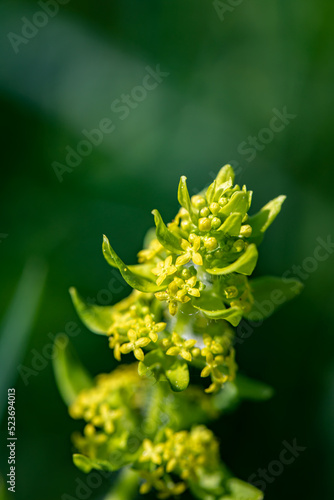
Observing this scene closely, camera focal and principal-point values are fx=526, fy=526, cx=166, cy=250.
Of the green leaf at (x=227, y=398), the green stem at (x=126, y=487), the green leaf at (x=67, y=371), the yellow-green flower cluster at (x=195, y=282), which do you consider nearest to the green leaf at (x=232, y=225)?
the yellow-green flower cluster at (x=195, y=282)

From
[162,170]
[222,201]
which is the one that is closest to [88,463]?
[222,201]

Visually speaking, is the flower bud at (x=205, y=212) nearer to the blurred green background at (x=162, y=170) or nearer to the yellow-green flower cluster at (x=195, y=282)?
the yellow-green flower cluster at (x=195, y=282)

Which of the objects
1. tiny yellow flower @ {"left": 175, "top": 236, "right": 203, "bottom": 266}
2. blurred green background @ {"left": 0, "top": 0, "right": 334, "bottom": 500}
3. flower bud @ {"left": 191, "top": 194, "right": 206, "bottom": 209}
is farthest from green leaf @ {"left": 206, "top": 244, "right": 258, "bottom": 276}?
blurred green background @ {"left": 0, "top": 0, "right": 334, "bottom": 500}

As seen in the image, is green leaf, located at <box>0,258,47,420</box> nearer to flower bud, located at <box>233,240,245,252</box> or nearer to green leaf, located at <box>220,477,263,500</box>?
green leaf, located at <box>220,477,263,500</box>

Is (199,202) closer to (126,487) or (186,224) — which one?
(186,224)

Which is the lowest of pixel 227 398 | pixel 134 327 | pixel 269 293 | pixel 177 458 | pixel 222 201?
pixel 177 458
